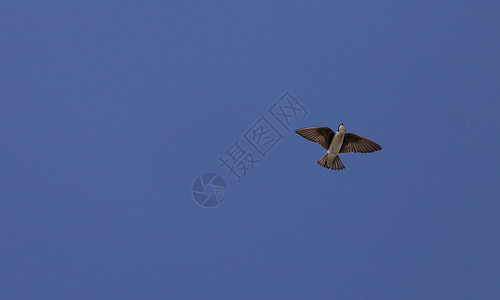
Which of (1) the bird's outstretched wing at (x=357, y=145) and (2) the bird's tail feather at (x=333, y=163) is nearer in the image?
(1) the bird's outstretched wing at (x=357, y=145)

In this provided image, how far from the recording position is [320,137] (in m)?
21.5

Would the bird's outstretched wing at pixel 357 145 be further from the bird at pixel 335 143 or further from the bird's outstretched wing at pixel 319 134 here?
the bird's outstretched wing at pixel 319 134

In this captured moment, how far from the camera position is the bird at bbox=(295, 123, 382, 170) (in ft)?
69.8

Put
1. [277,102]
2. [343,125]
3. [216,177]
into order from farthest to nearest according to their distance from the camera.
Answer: [216,177] → [277,102] → [343,125]

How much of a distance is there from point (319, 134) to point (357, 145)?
Answer: 1.38 metres

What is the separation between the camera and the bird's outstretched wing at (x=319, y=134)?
21203 millimetres

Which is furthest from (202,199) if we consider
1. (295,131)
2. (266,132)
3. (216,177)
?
(295,131)

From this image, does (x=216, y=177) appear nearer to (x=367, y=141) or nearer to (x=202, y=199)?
(x=202, y=199)

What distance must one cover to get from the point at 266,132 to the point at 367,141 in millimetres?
3821

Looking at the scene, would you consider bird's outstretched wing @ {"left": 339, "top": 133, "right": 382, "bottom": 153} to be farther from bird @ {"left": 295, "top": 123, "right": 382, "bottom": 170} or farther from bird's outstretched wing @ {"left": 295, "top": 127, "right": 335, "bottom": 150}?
bird's outstretched wing @ {"left": 295, "top": 127, "right": 335, "bottom": 150}

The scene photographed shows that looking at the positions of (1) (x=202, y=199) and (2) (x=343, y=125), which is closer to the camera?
(2) (x=343, y=125)

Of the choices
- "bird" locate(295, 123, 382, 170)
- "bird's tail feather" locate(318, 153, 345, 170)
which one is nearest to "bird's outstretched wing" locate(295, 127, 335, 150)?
"bird" locate(295, 123, 382, 170)

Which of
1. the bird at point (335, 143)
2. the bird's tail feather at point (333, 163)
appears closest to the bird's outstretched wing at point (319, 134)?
the bird at point (335, 143)

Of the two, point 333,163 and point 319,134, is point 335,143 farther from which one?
point 333,163
